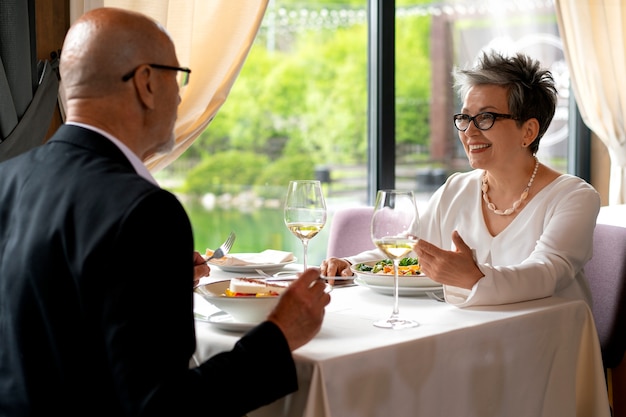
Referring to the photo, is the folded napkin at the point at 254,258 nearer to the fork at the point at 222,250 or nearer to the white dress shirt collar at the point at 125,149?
the fork at the point at 222,250

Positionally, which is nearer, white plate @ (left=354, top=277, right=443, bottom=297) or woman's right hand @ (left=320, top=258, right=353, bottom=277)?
white plate @ (left=354, top=277, right=443, bottom=297)

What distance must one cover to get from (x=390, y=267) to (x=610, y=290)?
2.79 feet

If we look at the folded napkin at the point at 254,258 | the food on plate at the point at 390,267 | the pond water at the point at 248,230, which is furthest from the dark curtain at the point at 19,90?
the pond water at the point at 248,230

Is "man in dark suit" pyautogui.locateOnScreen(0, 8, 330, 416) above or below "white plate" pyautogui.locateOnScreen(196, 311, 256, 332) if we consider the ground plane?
above

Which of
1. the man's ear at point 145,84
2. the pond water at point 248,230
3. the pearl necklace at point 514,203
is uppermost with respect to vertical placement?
the man's ear at point 145,84

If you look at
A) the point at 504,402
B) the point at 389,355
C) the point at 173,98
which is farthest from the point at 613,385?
the point at 173,98

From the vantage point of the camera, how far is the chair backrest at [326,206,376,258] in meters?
3.06

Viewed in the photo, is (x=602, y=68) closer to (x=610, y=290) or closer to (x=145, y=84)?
(x=610, y=290)

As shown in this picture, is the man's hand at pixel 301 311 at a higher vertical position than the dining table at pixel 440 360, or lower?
higher

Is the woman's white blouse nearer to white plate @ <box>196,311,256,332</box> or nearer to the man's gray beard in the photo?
white plate @ <box>196,311,256,332</box>

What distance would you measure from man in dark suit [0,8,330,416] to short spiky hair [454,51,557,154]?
3.94 feet

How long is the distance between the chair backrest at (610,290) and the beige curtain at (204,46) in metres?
1.40

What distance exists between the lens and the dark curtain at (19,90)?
2.52 meters

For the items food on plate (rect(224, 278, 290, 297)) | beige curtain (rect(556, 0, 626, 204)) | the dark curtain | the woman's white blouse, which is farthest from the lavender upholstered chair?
beige curtain (rect(556, 0, 626, 204))
